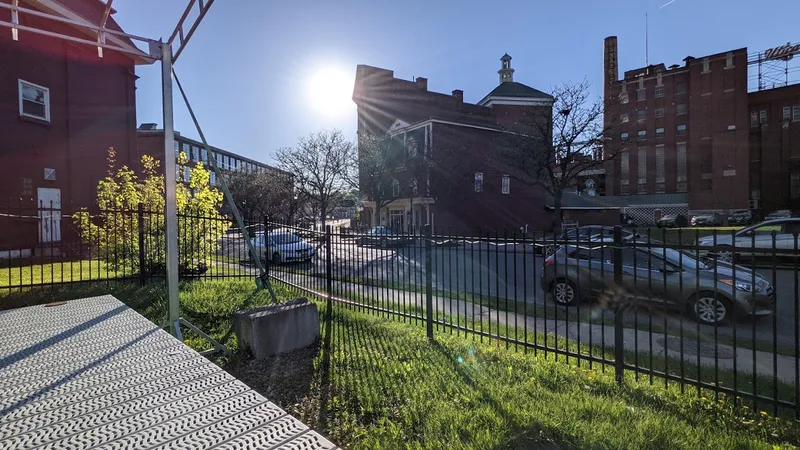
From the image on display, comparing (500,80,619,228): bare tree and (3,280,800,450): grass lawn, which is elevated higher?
(500,80,619,228): bare tree

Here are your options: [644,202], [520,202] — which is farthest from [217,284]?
[644,202]

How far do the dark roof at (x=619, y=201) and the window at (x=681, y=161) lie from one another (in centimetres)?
266

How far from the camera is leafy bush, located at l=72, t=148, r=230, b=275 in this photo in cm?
845

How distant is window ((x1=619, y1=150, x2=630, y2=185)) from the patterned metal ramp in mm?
62476

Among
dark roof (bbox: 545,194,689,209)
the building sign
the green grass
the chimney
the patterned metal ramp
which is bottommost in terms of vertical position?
the green grass

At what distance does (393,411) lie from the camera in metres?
3.35

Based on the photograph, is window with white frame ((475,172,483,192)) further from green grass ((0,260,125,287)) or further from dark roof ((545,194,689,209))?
green grass ((0,260,125,287))

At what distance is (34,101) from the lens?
1502cm

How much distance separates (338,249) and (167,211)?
131 inches

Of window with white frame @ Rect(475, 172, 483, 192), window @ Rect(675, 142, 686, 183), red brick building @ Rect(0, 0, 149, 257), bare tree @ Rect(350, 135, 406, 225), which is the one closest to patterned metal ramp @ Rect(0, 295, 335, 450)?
red brick building @ Rect(0, 0, 149, 257)

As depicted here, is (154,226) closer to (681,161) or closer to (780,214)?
(780,214)

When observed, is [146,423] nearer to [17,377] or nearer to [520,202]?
[17,377]

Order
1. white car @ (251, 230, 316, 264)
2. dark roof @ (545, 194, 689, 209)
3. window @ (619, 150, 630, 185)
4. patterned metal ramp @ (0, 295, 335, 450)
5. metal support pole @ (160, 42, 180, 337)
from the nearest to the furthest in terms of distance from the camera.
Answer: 1. patterned metal ramp @ (0, 295, 335, 450)
2. metal support pole @ (160, 42, 180, 337)
3. white car @ (251, 230, 316, 264)
4. dark roof @ (545, 194, 689, 209)
5. window @ (619, 150, 630, 185)

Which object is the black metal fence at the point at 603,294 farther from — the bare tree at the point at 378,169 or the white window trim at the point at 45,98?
the bare tree at the point at 378,169
